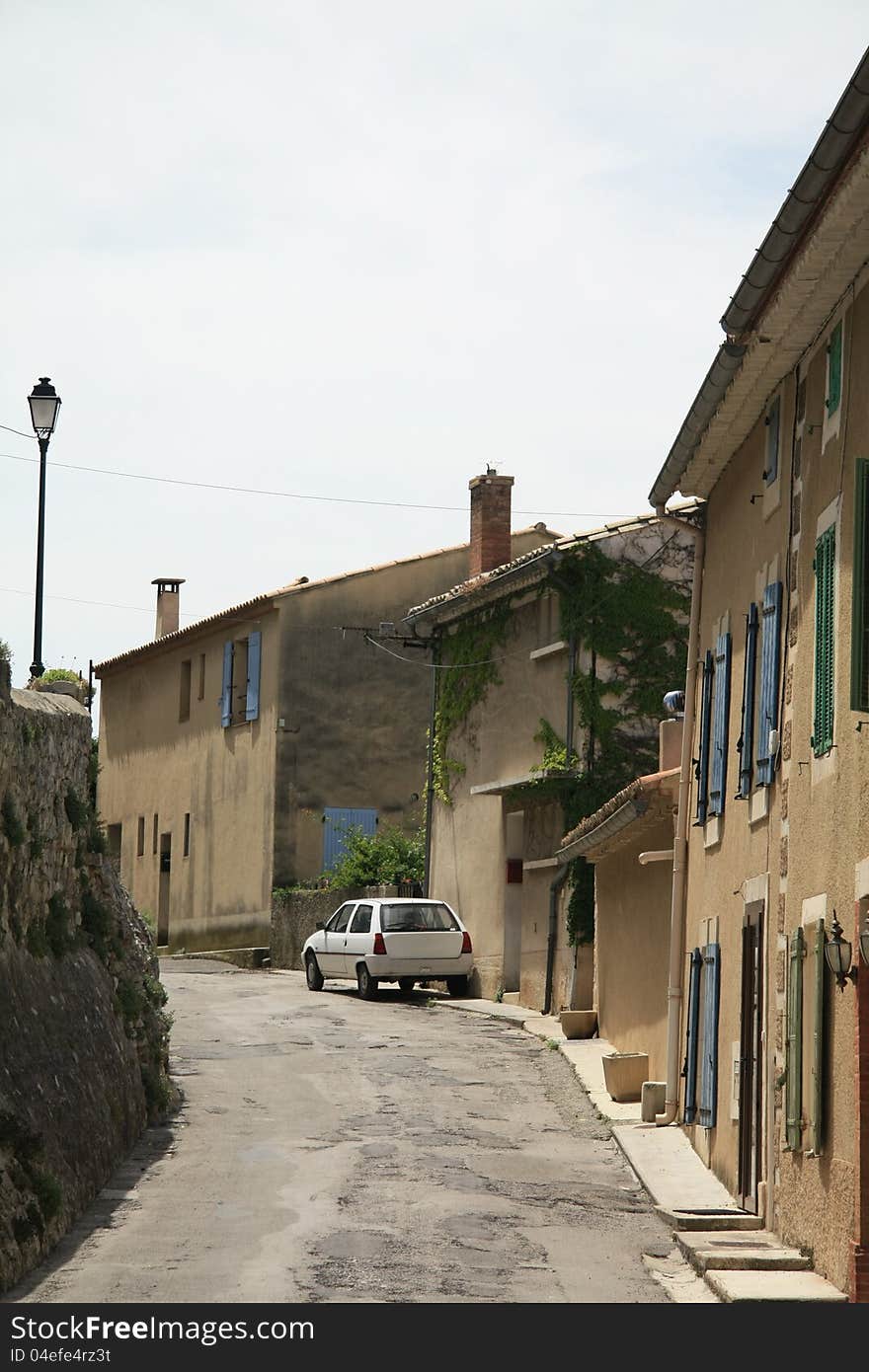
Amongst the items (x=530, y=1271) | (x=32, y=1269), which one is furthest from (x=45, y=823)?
(x=530, y=1271)

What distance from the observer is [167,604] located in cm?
4412

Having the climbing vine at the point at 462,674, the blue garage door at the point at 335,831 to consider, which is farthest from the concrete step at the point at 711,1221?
the blue garage door at the point at 335,831

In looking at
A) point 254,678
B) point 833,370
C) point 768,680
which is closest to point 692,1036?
point 768,680

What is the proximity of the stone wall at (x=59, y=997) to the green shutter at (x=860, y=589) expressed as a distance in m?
5.47

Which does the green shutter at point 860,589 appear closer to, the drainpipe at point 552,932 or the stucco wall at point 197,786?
the drainpipe at point 552,932

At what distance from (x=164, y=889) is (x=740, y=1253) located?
30506mm

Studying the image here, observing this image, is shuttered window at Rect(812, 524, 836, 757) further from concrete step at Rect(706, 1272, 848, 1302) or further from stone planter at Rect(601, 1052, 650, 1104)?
stone planter at Rect(601, 1052, 650, 1104)

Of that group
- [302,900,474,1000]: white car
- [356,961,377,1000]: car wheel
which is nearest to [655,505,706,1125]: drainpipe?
[302,900,474,1000]: white car

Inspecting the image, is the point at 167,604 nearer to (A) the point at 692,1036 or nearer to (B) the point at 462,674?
(B) the point at 462,674

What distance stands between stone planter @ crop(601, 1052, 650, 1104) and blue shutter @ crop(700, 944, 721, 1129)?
8.96 ft

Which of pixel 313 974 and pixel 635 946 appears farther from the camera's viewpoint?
pixel 313 974

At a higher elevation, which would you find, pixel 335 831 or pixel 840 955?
pixel 335 831

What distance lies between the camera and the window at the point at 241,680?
118ft

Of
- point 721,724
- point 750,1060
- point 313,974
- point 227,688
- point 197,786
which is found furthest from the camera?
point 197,786
